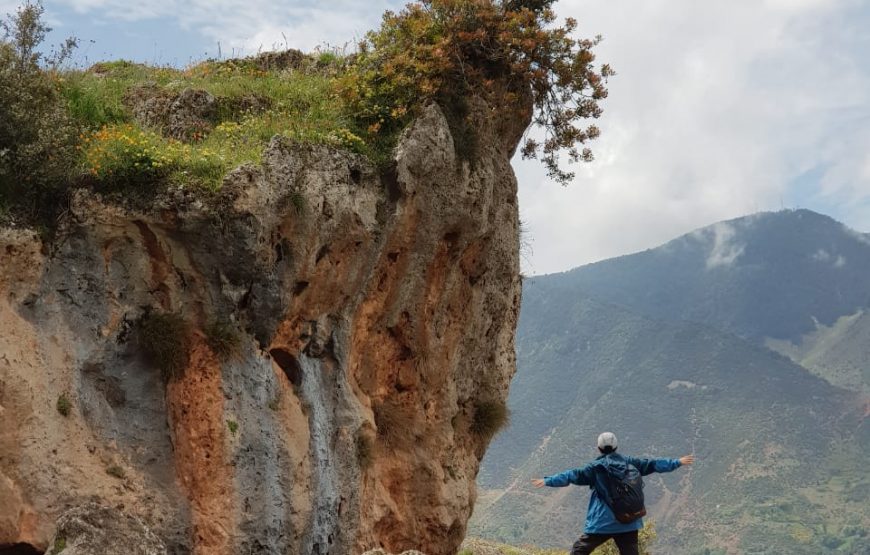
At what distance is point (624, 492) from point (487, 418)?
24.2 ft

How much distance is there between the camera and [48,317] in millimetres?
11672

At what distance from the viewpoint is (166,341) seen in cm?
1242

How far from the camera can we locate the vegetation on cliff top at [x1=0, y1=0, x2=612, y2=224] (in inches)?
489

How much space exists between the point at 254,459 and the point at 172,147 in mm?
4478

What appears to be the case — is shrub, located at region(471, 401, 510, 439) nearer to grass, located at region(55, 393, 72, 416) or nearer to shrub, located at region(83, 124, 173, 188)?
shrub, located at region(83, 124, 173, 188)

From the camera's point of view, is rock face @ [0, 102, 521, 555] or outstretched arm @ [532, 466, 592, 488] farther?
outstretched arm @ [532, 466, 592, 488]

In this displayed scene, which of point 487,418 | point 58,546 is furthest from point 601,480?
point 487,418

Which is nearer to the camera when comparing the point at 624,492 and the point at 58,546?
the point at 58,546

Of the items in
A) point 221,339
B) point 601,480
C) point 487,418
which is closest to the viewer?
point 601,480

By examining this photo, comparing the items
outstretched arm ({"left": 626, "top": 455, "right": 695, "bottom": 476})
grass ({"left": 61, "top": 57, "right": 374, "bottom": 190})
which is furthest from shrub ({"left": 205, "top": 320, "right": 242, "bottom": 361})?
outstretched arm ({"left": 626, "top": 455, "right": 695, "bottom": 476})

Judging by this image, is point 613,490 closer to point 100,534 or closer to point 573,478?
point 573,478

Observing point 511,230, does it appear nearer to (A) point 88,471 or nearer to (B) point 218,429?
(B) point 218,429

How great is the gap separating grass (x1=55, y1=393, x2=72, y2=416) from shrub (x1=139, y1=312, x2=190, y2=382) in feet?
4.37

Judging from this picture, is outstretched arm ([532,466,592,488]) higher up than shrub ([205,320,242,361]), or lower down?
lower down
